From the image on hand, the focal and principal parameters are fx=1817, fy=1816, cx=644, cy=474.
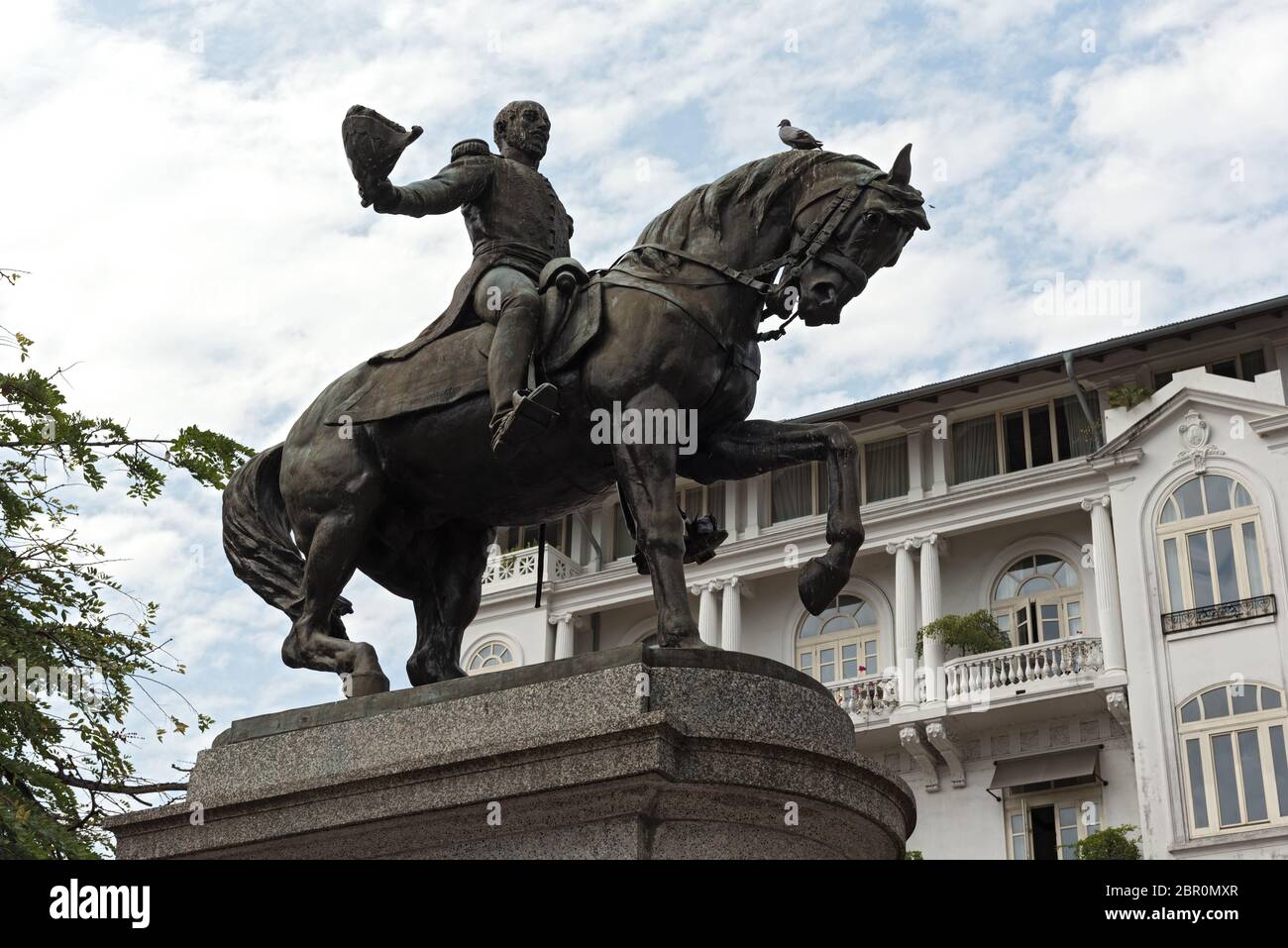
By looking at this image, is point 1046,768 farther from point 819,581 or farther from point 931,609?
point 819,581

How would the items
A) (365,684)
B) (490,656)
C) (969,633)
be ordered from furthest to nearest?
(490,656), (969,633), (365,684)

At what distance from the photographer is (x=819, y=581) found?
8688 mm

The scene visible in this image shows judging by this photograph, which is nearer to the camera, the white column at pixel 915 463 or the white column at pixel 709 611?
the white column at pixel 915 463

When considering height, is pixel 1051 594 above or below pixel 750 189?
above

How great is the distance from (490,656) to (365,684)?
3659cm

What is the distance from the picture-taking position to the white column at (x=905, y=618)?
40.4 meters

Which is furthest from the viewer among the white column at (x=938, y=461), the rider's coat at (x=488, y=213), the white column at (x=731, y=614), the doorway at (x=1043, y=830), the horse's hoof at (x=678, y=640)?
the white column at (x=731, y=614)

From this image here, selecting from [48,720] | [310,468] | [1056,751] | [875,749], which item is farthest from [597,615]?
[310,468]

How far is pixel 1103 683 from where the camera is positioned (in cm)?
3788

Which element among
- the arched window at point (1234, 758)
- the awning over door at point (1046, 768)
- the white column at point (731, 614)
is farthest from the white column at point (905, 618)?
the arched window at point (1234, 758)

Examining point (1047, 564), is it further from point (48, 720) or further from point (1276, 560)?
point (48, 720)

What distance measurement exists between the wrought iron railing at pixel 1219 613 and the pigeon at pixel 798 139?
1166 inches

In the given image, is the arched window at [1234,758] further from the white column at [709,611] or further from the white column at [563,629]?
the white column at [563,629]

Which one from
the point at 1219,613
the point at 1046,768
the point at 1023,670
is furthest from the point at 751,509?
the point at 1219,613
